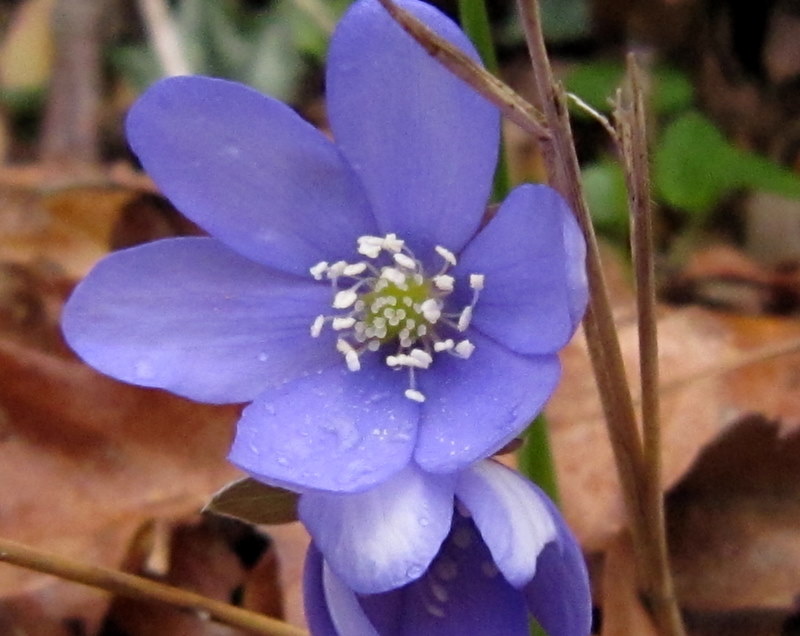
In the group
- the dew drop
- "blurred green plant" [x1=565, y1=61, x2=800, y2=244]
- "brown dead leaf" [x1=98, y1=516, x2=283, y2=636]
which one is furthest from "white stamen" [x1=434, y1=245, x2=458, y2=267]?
"blurred green plant" [x1=565, y1=61, x2=800, y2=244]

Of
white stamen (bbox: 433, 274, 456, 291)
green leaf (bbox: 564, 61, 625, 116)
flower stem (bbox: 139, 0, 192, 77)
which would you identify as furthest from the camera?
flower stem (bbox: 139, 0, 192, 77)

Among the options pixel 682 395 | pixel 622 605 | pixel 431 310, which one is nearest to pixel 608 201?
pixel 682 395

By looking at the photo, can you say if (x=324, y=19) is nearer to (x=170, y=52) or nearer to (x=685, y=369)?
(x=170, y=52)

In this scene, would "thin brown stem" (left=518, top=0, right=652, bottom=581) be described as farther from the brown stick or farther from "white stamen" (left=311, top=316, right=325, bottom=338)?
the brown stick

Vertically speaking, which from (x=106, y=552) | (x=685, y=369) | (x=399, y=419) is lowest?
(x=106, y=552)

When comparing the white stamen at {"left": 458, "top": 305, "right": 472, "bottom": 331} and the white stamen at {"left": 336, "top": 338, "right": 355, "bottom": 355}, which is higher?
the white stamen at {"left": 458, "top": 305, "right": 472, "bottom": 331}

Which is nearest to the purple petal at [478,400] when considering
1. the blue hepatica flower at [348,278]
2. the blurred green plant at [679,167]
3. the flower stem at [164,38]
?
the blue hepatica flower at [348,278]

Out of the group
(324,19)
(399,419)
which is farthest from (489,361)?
(324,19)
